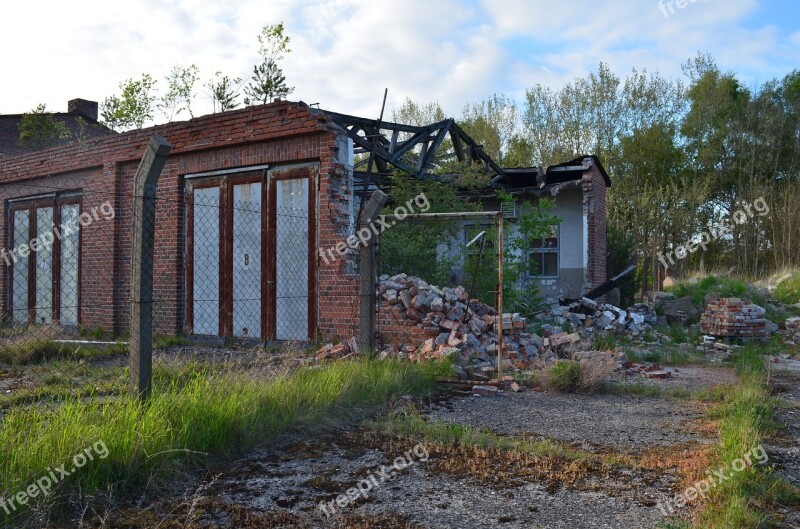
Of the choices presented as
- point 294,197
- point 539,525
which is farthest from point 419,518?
point 294,197

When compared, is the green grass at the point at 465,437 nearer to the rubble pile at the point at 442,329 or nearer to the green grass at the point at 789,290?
the rubble pile at the point at 442,329

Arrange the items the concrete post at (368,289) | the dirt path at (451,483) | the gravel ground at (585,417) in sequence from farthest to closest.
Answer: the concrete post at (368,289) < the gravel ground at (585,417) < the dirt path at (451,483)

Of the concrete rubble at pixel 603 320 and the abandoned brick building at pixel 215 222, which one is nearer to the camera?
the abandoned brick building at pixel 215 222

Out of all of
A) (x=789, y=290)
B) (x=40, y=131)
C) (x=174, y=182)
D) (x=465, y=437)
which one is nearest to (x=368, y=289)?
(x=465, y=437)

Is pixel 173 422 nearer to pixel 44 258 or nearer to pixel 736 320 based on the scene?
pixel 736 320

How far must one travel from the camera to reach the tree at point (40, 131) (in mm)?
A: 22938

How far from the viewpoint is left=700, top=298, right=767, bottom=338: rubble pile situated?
11.6 m

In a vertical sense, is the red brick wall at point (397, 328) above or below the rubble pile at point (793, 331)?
above

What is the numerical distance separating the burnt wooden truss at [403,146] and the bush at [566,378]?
5699mm

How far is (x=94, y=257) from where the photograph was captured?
38.3ft

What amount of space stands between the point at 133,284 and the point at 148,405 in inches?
32.3

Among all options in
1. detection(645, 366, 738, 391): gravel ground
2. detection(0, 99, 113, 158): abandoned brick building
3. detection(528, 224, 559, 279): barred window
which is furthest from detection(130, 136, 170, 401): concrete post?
detection(0, 99, 113, 158): abandoned brick building

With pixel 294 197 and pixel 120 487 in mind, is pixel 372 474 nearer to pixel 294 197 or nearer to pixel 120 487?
pixel 120 487

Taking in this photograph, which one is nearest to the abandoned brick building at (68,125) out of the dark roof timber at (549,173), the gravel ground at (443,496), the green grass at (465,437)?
the dark roof timber at (549,173)
